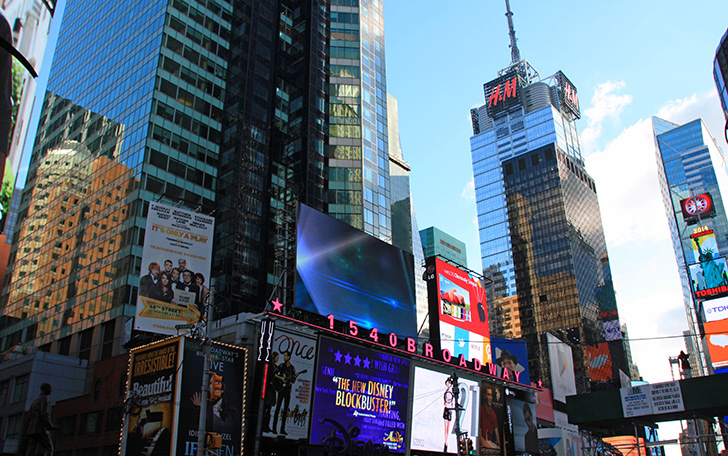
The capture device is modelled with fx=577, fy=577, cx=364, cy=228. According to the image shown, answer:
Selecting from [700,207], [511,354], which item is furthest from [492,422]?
[700,207]

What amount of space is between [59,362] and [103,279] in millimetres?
11873

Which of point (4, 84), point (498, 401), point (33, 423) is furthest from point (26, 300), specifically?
point (4, 84)

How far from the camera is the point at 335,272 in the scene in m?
43.8

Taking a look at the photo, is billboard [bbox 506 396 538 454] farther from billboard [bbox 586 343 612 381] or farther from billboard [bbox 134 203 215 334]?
billboard [bbox 586 343 612 381]

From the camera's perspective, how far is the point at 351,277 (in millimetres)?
45250

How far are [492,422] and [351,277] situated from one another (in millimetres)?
21334

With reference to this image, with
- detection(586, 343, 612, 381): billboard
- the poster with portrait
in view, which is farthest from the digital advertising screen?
detection(586, 343, 612, 381): billboard

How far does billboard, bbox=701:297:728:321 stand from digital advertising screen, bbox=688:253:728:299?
182 centimetres

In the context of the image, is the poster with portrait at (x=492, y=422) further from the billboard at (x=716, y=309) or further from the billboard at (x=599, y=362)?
the billboard at (x=599, y=362)

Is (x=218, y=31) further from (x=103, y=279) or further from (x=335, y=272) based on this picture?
(x=335, y=272)

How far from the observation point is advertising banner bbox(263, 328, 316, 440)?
34.2m

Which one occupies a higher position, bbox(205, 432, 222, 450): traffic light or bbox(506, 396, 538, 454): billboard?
bbox(506, 396, 538, 454): billboard

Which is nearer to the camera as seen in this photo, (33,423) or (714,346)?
(33,423)

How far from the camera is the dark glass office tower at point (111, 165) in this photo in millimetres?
61562
